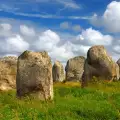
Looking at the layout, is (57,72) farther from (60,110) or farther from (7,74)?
(60,110)

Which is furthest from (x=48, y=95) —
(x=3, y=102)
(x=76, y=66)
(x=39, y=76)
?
(x=76, y=66)

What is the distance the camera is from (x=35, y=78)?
2650 centimetres

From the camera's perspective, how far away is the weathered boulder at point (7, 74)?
1628 inches

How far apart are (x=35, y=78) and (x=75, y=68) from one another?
34.1m

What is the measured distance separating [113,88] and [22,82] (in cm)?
1112

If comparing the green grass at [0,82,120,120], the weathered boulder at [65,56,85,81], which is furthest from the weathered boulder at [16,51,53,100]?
the weathered boulder at [65,56,85,81]

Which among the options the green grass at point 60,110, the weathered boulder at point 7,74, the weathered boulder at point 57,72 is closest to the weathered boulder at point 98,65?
the weathered boulder at point 7,74

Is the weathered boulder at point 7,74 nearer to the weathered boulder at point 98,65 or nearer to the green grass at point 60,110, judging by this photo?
the weathered boulder at point 98,65

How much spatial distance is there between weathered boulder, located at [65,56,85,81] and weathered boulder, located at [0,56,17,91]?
18954mm

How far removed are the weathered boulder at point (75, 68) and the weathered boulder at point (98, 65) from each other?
19.0 meters

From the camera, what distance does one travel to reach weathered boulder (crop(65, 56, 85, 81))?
6034cm

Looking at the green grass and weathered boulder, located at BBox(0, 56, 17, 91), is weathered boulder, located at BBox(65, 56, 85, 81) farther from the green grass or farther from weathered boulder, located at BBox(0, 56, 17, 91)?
the green grass

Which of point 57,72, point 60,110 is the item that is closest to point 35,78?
point 60,110

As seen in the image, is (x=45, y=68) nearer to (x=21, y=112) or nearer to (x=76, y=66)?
(x=21, y=112)
